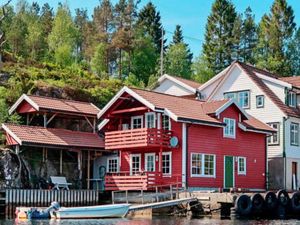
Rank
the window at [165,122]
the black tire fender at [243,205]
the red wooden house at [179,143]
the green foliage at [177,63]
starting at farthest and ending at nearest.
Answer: the green foliage at [177,63] → the window at [165,122] → the red wooden house at [179,143] → the black tire fender at [243,205]

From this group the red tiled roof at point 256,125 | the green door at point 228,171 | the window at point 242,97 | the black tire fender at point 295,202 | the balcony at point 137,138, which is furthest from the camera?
the window at point 242,97

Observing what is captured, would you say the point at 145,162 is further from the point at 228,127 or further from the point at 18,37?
the point at 18,37

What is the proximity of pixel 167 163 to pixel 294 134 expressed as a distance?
A: 12.1 metres

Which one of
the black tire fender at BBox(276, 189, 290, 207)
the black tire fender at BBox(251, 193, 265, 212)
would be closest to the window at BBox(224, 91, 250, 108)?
the black tire fender at BBox(276, 189, 290, 207)

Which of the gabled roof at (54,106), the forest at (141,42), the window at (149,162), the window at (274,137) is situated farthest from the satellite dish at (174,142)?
the forest at (141,42)

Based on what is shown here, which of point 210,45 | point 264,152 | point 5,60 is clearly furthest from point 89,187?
point 210,45

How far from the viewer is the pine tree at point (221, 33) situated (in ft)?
248

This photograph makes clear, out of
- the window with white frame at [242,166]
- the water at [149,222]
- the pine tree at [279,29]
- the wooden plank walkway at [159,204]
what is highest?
the pine tree at [279,29]

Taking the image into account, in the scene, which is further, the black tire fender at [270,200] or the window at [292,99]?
the window at [292,99]

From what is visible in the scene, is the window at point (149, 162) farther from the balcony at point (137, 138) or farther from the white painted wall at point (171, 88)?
the white painted wall at point (171, 88)

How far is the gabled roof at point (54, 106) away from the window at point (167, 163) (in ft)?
20.4

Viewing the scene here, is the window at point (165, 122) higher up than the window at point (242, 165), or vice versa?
the window at point (165, 122)

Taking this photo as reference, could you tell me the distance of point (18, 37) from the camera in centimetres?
6281

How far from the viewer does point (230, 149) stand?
36.8m
